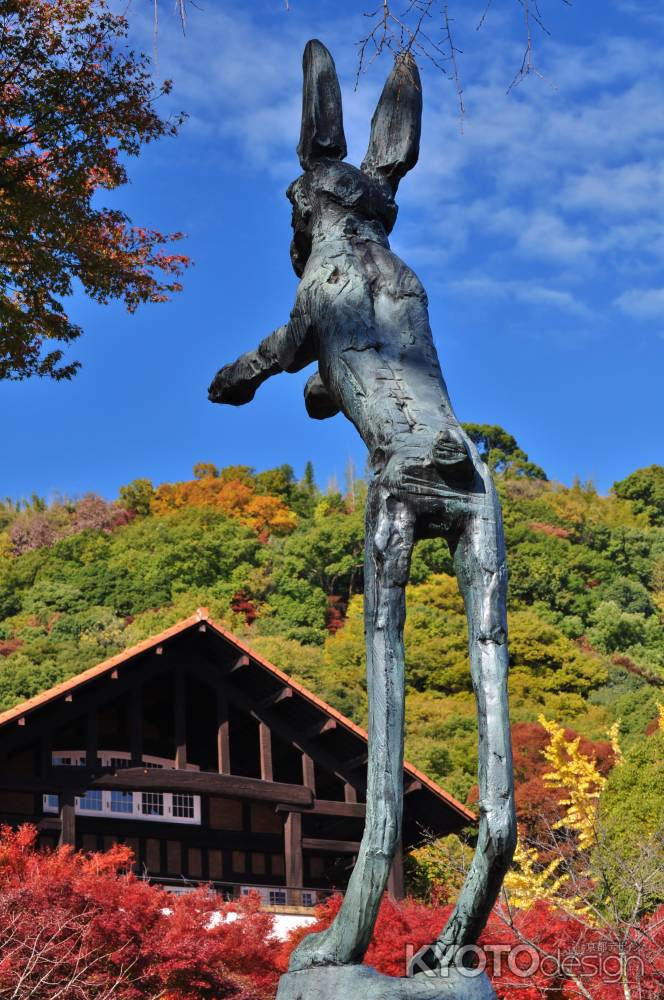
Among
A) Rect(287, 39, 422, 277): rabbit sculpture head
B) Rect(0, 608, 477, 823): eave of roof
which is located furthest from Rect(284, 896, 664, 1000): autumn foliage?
Rect(0, 608, 477, 823): eave of roof

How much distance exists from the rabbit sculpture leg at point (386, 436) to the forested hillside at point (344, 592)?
2383 cm

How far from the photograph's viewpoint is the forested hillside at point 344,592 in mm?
37531

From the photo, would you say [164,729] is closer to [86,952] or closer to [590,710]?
[86,952]

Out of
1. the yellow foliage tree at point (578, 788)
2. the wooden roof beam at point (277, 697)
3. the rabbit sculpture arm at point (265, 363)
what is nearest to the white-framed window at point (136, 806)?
the wooden roof beam at point (277, 697)

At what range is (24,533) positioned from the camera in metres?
64.5

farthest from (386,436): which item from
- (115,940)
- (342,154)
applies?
(115,940)

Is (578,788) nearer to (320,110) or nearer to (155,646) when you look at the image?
(155,646)

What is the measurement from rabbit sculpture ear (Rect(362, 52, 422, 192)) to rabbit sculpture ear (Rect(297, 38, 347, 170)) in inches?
5.6

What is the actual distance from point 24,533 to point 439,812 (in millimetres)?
48192

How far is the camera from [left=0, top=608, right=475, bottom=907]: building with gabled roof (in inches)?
719

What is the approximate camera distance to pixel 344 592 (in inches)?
Answer: 2144

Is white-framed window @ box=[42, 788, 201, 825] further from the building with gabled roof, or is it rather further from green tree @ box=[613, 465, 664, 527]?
green tree @ box=[613, 465, 664, 527]

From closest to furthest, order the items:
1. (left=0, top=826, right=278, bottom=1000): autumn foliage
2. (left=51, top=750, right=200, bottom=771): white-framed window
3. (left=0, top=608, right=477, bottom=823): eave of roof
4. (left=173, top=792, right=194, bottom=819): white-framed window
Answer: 1. (left=0, top=826, right=278, bottom=1000): autumn foliage
2. (left=0, top=608, right=477, bottom=823): eave of roof
3. (left=51, top=750, right=200, bottom=771): white-framed window
4. (left=173, top=792, right=194, bottom=819): white-framed window

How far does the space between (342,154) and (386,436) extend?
1.22 meters
